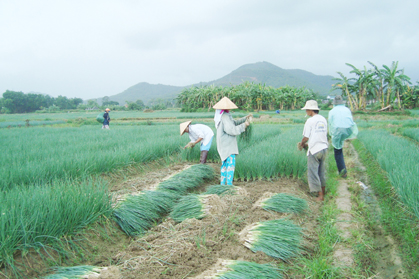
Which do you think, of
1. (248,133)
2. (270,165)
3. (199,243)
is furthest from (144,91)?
(199,243)

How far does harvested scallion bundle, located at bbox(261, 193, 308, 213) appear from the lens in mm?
2896

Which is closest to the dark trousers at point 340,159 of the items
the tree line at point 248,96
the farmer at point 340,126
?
the farmer at point 340,126

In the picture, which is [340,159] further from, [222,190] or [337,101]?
[222,190]

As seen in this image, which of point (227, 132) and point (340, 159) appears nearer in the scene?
point (227, 132)

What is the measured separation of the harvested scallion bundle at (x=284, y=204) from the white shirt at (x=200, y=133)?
2.08m

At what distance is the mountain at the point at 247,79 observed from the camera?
409 ft

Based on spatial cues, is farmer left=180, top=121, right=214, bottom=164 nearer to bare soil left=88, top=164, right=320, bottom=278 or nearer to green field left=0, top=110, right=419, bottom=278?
green field left=0, top=110, right=419, bottom=278

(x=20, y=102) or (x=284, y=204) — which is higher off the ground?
(x=20, y=102)

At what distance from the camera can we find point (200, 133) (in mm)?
4758

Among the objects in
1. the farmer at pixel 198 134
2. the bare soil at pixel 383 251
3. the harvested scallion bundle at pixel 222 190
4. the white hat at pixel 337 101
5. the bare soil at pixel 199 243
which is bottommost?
the bare soil at pixel 383 251

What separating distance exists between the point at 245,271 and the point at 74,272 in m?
1.20

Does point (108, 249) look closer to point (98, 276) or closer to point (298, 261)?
point (98, 276)

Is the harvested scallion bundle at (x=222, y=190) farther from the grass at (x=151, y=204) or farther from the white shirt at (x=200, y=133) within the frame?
the white shirt at (x=200, y=133)

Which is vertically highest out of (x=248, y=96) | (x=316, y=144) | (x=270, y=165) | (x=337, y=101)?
(x=248, y=96)
